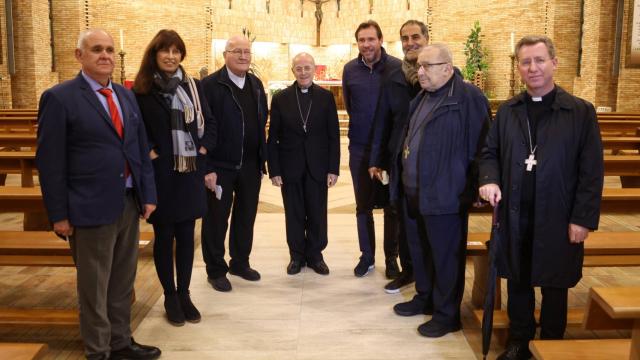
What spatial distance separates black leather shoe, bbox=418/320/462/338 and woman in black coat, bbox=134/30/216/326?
132 cm

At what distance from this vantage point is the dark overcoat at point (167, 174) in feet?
10.3

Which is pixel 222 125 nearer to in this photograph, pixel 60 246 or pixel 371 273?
pixel 60 246

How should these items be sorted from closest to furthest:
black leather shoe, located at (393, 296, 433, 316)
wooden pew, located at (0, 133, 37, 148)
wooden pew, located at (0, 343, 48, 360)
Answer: wooden pew, located at (0, 343, 48, 360) < black leather shoe, located at (393, 296, 433, 316) < wooden pew, located at (0, 133, 37, 148)

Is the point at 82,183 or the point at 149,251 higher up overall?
the point at 82,183

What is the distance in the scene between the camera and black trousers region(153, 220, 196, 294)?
10.9 ft

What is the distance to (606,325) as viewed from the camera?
6.13ft

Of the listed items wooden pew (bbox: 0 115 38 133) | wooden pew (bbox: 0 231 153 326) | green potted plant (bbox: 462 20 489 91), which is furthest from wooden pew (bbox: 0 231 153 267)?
green potted plant (bbox: 462 20 489 91)

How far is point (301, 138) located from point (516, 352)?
2046 mm

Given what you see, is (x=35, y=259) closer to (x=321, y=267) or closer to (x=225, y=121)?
(x=225, y=121)

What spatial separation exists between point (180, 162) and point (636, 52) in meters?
11.6

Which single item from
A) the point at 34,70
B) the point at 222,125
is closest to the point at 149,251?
the point at 222,125

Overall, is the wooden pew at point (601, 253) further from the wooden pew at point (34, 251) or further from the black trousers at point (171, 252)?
the wooden pew at point (34, 251)

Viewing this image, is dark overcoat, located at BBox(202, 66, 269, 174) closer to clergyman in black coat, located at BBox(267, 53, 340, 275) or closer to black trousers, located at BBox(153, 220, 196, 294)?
clergyman in black coat, located at BBox(267, 53, 340, 275)

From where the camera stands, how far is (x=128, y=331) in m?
2.95
